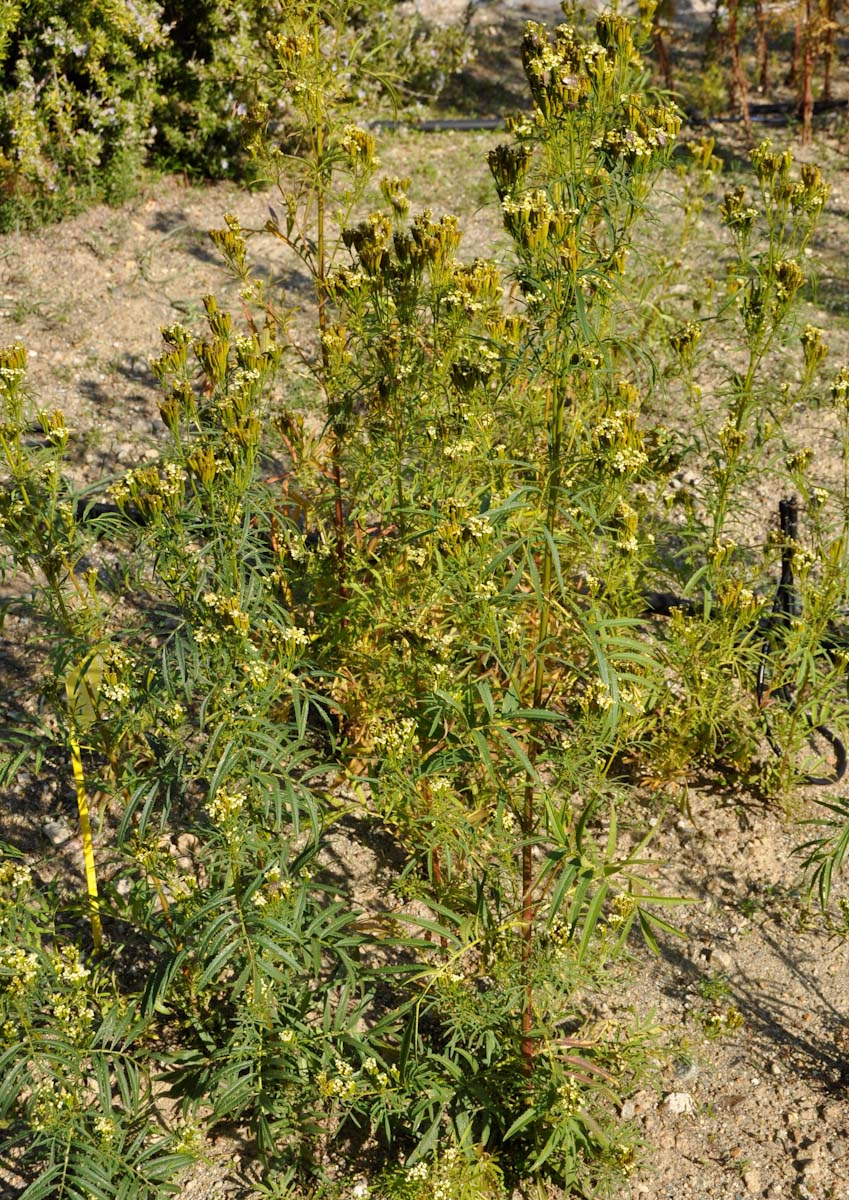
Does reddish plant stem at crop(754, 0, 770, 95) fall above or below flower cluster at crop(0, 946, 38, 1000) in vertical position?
above

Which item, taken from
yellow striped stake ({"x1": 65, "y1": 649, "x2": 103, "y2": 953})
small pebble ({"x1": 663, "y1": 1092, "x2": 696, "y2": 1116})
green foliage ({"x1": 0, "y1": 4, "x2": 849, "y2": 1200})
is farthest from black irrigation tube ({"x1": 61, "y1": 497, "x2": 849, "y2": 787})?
small pebble ({"x1": 663, "y1": 1092, "x2": 696, "y2": 1116})

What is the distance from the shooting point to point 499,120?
339 inches

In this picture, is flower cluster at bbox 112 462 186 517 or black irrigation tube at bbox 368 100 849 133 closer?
flower cluster at bbox 112 462 186 517

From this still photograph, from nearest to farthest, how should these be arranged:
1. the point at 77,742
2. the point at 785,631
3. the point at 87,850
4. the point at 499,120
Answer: the point at 77,742 → the point at 87,850 → the point at 785,631 → the point at 499,120

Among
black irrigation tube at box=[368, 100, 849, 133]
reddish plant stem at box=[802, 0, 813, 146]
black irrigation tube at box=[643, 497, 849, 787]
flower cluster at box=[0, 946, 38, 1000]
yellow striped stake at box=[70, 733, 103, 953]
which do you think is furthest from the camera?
black irrigation tube at box=[368, 100, 849, 133]

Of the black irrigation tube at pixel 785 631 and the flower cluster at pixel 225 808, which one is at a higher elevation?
the flower cluster at pixel 225 808

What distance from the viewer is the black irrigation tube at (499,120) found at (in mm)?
8438

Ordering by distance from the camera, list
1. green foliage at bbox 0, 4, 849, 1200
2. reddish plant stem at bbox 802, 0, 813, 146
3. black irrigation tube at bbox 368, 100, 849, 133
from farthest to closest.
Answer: black irrigation tube at bbox 368, 100, 849, 133
reddish plant stem at bbox 802, 0, 813, 146
green foliage at bbox 0, 4, 849, 1200

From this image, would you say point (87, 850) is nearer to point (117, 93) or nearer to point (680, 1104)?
point (680, 1104)

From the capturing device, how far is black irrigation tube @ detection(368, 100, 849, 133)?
8.44 meters

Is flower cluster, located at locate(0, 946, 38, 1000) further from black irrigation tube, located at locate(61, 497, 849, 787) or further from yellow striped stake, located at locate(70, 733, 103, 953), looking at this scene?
black irrigation tube, located at locate(61, 497, 849, 787)

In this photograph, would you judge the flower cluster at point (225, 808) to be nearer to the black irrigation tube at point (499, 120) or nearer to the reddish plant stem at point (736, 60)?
the black irrigation tube at point (499, 120)

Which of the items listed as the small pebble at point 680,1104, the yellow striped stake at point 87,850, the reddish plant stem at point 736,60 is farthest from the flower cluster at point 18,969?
the reddish plant stem at point 736,60

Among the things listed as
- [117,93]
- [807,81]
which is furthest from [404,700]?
[807,81]
